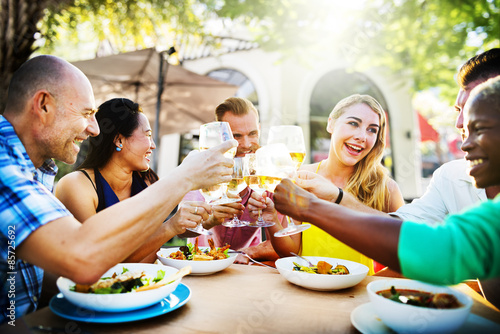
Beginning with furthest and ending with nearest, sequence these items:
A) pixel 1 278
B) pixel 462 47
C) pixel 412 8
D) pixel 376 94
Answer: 1. pixel 376 94
2. pixel 462 47
3. pixel 412 8
4. pixel 1 278

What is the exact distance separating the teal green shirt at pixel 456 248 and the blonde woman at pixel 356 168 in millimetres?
1400

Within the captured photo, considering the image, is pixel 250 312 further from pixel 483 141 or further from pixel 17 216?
pixel 483 141

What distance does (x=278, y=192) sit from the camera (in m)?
1.44

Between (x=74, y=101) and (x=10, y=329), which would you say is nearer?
(x=10, y=329)

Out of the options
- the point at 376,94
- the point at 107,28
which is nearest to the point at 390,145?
the point at 376,94

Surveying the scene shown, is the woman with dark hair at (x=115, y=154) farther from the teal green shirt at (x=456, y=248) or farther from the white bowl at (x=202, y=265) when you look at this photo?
the teal green shirt at (x=456, y=248)

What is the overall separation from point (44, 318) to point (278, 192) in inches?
39.7

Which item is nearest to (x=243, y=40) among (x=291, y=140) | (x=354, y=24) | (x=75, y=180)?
(x=354, y=24)

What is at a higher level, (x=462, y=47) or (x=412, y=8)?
(x=412, y=8)

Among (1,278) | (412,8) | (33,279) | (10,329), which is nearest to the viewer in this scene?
A: (10,329)

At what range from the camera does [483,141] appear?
98cm

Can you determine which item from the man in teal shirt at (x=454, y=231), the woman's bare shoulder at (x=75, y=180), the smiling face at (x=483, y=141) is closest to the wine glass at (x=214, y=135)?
the man in teal shirt at (x=454, y=231)

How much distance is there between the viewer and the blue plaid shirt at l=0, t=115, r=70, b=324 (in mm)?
1029

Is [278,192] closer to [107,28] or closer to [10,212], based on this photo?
[10,212]
